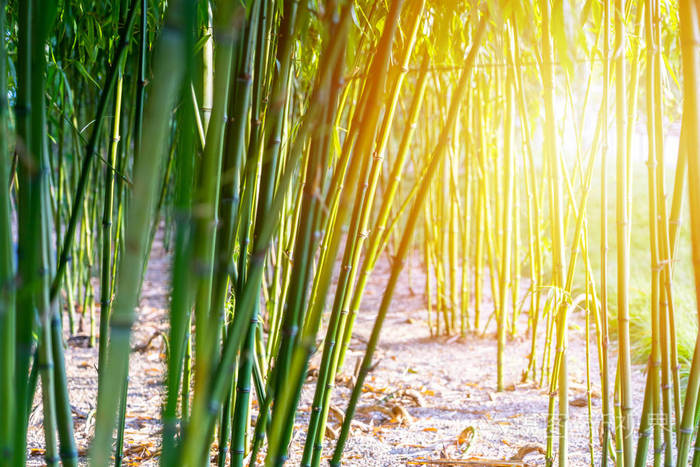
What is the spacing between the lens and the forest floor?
1389 mm

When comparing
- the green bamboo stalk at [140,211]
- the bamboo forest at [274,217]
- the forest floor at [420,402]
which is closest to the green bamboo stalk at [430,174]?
the bamboo forest at [274,217]

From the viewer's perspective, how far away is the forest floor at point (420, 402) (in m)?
1.39

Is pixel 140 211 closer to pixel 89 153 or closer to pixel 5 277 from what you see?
pixel 5 277

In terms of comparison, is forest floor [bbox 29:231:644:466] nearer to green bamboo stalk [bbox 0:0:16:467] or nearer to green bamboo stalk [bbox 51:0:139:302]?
green bamboo stalk [bbox 51:0:139:302]

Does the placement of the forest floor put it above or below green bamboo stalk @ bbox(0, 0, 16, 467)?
below

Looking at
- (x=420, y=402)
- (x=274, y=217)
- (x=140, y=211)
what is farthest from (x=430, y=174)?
(x=420, y=402)

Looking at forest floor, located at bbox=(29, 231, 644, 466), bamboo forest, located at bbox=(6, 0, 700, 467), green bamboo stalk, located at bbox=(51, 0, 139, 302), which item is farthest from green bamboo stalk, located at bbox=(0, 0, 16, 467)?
forest floor, located at bbox=(29, 231, 644, 466)

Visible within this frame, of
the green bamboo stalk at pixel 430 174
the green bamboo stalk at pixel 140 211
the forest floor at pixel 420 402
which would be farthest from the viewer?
the forest floor at pixel 420 402

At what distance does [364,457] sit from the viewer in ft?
4.47

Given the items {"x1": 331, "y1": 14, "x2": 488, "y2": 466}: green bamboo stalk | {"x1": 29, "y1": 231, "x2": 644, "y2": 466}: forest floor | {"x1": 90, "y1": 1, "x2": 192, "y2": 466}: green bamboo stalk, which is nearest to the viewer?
{"x1": 90, "y1": 1, "x2": 192, "y2": 466}: green bamboo stalk

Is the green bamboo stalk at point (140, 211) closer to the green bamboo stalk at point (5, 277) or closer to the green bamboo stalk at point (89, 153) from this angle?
the green bamboo stalk at point (5, 277)

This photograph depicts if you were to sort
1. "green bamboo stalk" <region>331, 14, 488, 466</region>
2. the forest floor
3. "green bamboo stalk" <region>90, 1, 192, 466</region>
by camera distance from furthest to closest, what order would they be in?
the forest floor → "green bamboo stalk" <region>331, 14, 488, 466</region> → "green bamboo stalk" <region>90, 1, 192, 466</region>

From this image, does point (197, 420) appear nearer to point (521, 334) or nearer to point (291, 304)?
point (291, 304)

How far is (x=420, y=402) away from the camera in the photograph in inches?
69.1
